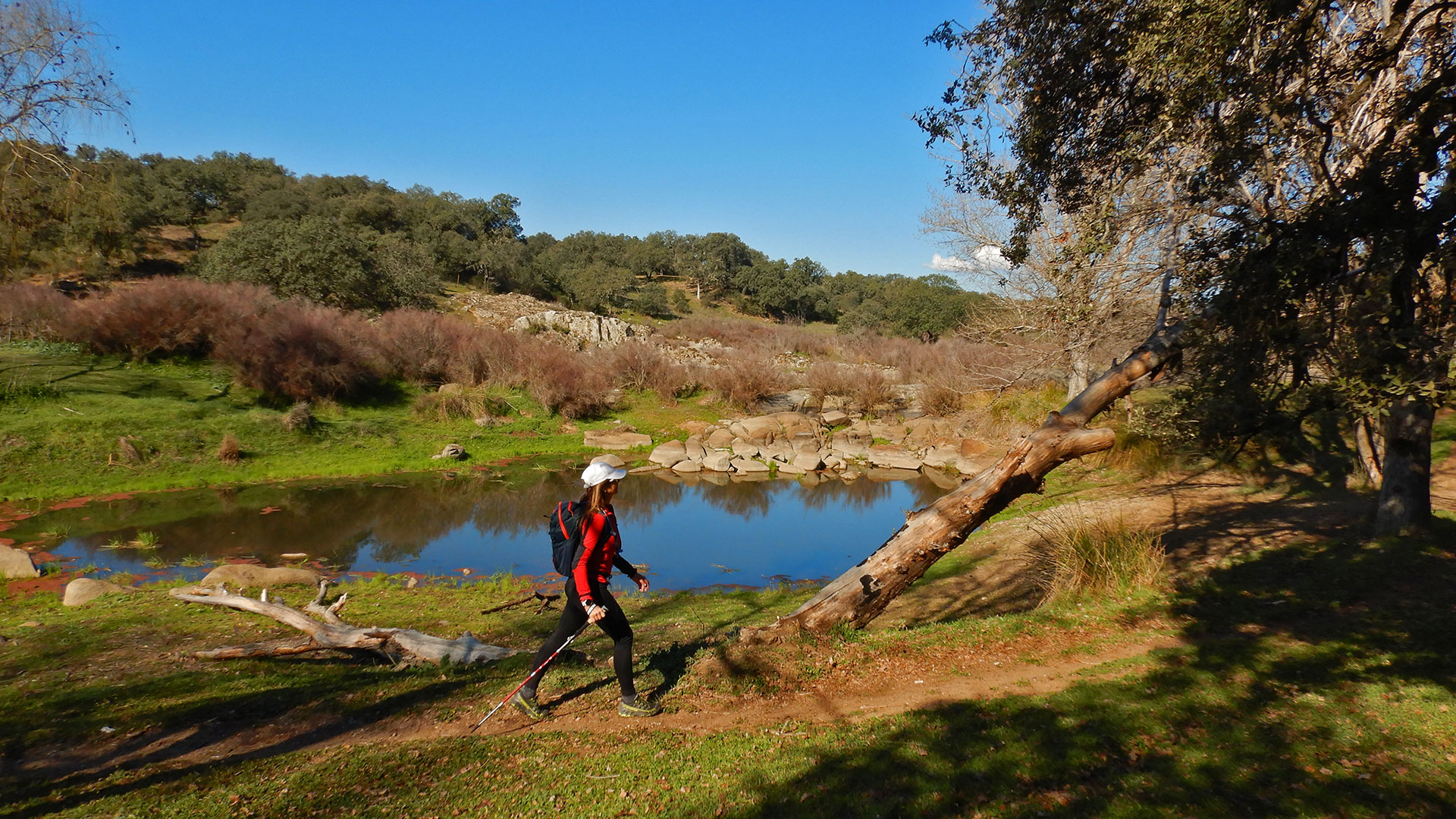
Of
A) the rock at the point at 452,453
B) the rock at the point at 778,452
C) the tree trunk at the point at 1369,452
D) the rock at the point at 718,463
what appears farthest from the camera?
the rock at the point at 778,452

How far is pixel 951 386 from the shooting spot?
87.1 ft

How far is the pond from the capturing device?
12508 millimetres

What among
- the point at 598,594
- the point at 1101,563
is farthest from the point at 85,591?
the point at 1101,563

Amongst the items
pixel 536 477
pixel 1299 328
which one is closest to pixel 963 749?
pixel 1299 328

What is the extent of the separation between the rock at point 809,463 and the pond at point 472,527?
3.27 feet

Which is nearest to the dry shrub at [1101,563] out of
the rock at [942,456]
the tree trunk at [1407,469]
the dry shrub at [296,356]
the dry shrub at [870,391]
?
the tree trunk at [1407,469]

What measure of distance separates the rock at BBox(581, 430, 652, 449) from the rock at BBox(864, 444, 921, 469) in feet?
26.7

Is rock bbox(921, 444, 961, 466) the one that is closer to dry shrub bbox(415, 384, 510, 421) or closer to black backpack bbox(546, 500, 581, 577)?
dry shrub bbox(415, 384, 510, 421)

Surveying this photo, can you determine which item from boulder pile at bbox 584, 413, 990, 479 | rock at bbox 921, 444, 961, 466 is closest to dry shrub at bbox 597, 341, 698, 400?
boulder pile at bbox 584, 413, 990, 479

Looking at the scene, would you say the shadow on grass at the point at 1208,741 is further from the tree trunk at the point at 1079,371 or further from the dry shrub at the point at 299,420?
the dry shrub at the point at 299,420

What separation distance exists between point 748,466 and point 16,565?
16.5 m

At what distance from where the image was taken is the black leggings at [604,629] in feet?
16.5

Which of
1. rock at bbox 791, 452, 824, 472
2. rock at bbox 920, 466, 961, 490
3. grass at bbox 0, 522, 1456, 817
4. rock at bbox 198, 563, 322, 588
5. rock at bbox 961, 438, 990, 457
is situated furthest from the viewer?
rock at bbox 791, 452, 824, 472

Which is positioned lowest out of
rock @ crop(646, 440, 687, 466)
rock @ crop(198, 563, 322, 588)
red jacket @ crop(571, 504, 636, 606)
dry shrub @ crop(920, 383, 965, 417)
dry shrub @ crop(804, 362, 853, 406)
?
rock @ crop(198, 563, 322, 588)
